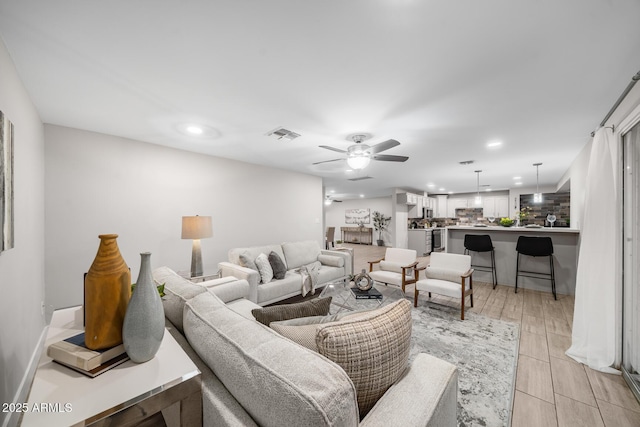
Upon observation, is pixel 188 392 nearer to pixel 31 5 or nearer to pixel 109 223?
pixel 31 5

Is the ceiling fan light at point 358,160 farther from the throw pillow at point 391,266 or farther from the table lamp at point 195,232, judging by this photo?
the table lamp at point 195,232

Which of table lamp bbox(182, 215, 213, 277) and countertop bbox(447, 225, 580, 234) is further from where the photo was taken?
countertop bbox(447, 225, 580, 234)

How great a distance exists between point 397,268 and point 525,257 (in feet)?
8.00

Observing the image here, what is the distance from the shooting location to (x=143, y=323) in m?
0.84

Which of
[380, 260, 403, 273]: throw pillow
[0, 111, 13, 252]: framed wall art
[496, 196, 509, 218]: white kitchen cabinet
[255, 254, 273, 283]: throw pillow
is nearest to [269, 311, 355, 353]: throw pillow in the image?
[0, 111, 13, 252]: framed wall art

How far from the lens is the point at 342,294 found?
12.0 ft

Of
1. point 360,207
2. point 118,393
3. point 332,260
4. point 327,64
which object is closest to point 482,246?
point 332,260

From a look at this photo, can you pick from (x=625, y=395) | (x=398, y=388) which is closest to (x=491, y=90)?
(x=398, y=388)

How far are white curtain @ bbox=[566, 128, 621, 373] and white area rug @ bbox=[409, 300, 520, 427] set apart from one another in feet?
1.81

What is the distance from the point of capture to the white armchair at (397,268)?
343 cm

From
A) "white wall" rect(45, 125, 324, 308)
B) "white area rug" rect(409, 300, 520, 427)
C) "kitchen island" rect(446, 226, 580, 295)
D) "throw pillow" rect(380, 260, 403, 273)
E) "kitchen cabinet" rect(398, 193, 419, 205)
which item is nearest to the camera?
"white area rug" rect(409, 300, 520, 427)

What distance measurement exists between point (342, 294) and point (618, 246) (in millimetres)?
2864

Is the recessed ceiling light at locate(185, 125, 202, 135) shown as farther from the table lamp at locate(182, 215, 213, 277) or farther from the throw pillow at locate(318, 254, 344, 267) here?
the throw pillow at locate(318, 254, 344, 267)

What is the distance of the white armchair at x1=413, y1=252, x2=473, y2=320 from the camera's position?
296cm
